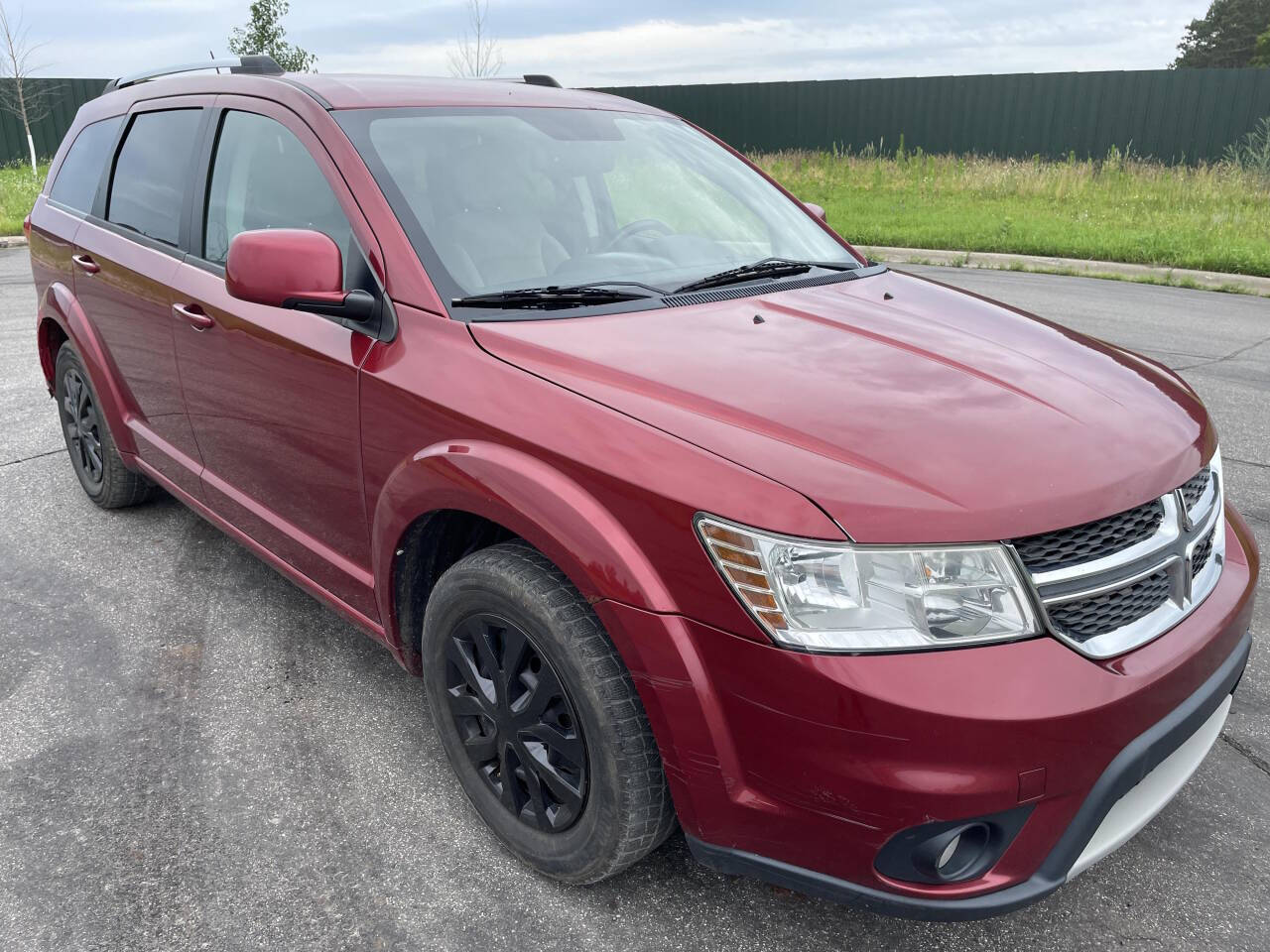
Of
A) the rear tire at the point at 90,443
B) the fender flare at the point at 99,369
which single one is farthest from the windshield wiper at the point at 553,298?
the rear tire at the point at 90,443

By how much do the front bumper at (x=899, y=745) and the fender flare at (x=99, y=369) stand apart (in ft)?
9.41

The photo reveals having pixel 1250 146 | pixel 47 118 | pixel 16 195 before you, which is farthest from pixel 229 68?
pixel 47 118

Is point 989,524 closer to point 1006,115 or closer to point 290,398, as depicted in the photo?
point 290,398

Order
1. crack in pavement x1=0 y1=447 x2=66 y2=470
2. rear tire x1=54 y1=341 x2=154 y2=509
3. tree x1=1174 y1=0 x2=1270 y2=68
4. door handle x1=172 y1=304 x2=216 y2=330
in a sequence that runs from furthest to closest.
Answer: tree x1=1174 y1=0 x2=1270 y2=68 → crack in pavement x1=0 y1=447 x2=66 y2=470 → rear tire x1=54 y1=341 x2=154 y2=509 → door handle x1=172 y1=304 x2=216 y2=330

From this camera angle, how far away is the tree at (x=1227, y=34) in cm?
5509

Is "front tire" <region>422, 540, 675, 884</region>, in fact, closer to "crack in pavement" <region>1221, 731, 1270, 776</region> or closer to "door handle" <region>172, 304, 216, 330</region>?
"door handle" <region>172, 304, 216, 330</region>

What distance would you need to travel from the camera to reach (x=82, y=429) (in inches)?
178

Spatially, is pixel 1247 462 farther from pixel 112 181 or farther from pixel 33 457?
pixel 33 457

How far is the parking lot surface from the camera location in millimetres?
2178

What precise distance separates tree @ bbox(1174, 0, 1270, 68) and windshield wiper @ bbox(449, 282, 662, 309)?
63761mm

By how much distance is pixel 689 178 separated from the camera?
3.29 m

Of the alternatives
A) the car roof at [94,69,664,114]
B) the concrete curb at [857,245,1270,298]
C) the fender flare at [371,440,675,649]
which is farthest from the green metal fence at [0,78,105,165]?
the fender flare at [371,440,675,649]

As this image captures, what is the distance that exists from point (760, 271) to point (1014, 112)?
22456 millimetres

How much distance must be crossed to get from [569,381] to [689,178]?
4.87 feet
